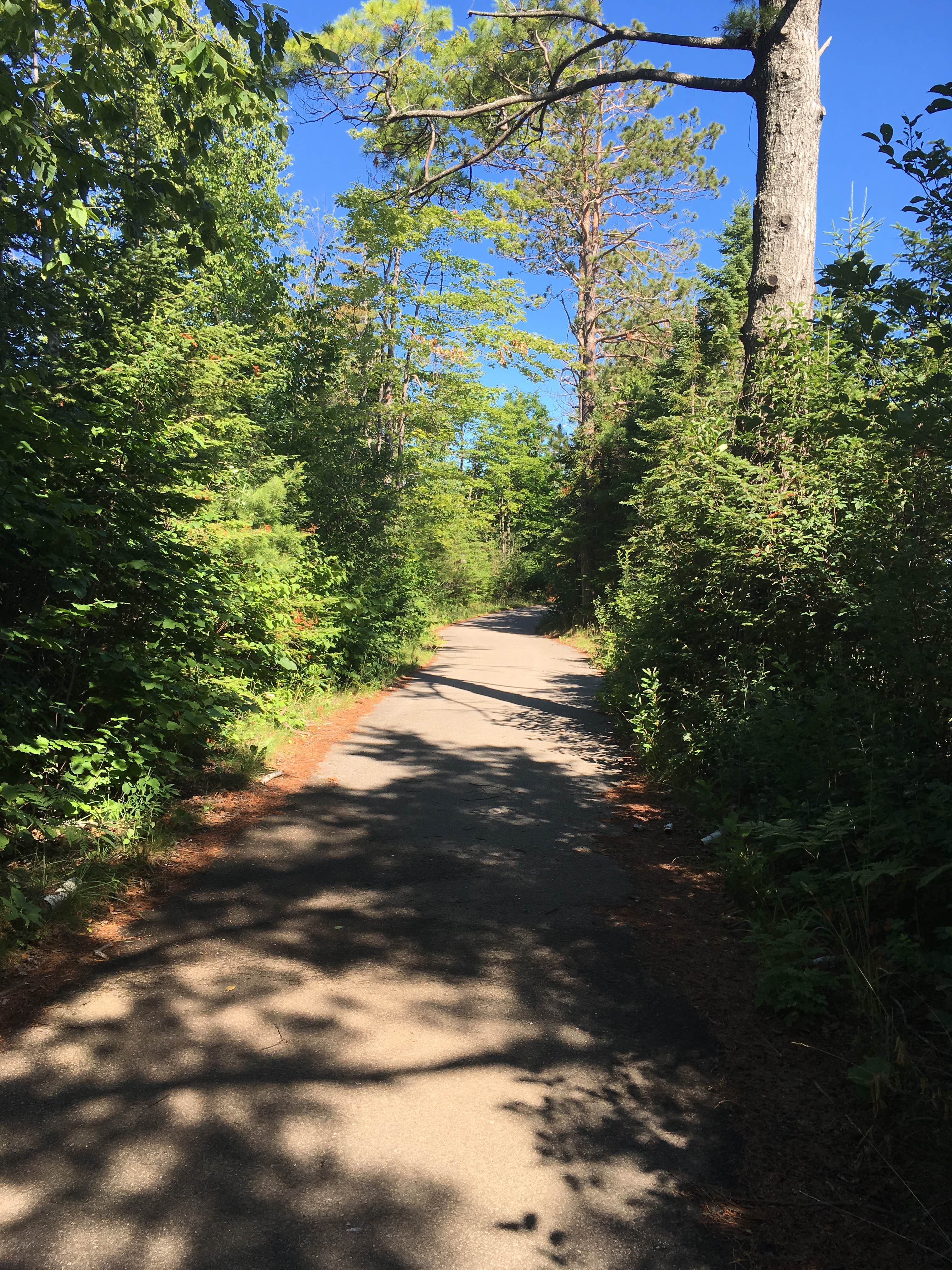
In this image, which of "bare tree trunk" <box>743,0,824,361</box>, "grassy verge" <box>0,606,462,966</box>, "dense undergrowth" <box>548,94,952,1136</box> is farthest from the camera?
"bare tree trunk" <box>743,0,824,361</box>

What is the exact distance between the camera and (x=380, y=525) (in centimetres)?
1503

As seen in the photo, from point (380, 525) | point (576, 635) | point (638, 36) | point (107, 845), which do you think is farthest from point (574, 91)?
point (576, 635)

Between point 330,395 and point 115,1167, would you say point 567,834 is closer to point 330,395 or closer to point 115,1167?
point 115,1167

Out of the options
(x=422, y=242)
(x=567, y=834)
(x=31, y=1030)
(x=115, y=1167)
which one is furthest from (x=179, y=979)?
(x=422, y=242)

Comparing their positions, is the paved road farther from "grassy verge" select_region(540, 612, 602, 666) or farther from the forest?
"grassy verge" select_region(540, 612, 602, 666)

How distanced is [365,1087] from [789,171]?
9.24 meters

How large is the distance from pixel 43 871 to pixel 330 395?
1451 centimetres

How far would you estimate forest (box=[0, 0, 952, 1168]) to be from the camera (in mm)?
4008

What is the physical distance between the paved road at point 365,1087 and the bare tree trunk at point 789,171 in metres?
Result: 6.38

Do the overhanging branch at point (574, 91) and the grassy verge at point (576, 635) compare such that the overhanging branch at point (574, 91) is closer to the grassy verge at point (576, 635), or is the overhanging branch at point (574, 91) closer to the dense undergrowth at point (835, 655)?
the dense undergrowth at point (835, 655)

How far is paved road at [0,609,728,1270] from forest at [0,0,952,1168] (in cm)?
76

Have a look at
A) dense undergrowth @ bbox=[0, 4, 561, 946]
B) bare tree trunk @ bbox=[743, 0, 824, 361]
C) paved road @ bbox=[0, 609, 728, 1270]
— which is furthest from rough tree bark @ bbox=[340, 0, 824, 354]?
paved road @ bbox=[0, 609, 728, 1270]

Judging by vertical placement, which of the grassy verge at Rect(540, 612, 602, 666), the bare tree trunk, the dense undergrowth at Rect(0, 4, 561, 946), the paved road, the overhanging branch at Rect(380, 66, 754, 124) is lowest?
the paved road

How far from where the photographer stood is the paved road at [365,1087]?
7.89 feet
